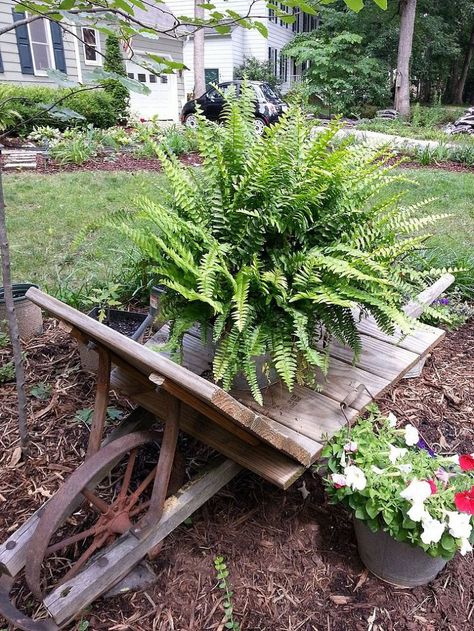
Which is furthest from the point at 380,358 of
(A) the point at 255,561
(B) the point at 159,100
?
(B) the point at 159,100

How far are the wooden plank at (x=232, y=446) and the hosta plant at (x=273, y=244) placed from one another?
0.78 ft

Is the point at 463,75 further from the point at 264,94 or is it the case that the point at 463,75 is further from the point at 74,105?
the point at 74,105

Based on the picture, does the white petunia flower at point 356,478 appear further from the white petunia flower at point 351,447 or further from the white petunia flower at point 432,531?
the white petunia flower at point 432,531

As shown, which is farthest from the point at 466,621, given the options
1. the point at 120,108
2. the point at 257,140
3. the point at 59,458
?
the point at 120,108

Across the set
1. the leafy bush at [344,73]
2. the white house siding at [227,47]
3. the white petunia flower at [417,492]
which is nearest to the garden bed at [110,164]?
the white petunia flower at [417,492]

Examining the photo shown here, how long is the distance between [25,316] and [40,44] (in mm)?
12418

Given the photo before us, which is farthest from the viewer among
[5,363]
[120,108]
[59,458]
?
[120,108]

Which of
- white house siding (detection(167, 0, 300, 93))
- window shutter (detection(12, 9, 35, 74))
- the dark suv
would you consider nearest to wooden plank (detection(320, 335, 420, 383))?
the dark suv

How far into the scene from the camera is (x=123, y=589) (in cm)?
158

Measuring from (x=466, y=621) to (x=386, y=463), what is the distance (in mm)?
550

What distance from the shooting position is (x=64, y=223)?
5.02 m

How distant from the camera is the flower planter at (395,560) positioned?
1.54 meters

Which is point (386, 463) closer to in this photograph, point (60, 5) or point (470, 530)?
point (470, 530)

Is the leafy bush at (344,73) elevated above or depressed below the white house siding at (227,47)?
below
